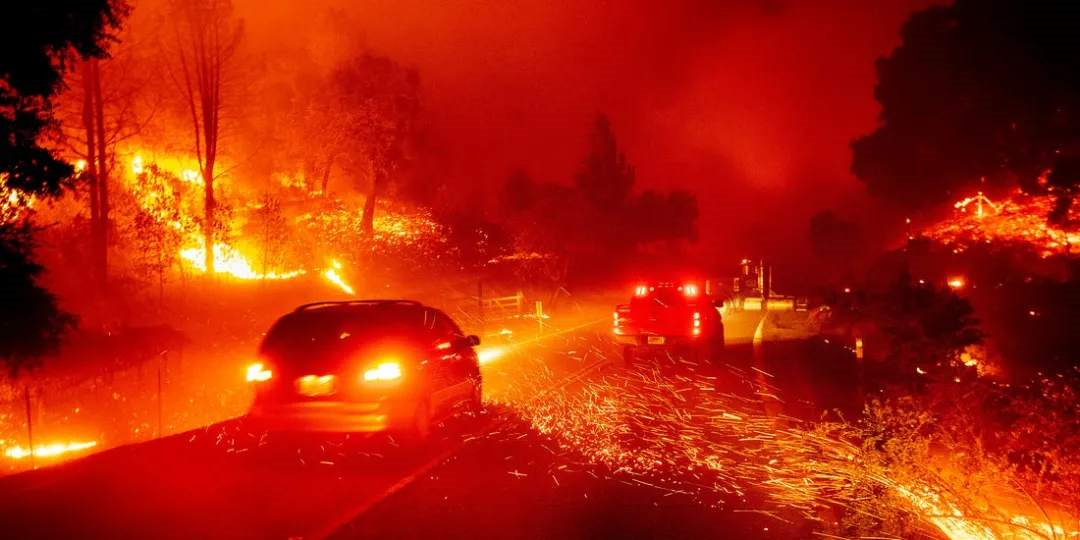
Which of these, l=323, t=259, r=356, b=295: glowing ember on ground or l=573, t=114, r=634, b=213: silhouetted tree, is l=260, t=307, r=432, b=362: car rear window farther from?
l=573, t=114, r=634, b=213: silhouetted tree

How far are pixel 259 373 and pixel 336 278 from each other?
25.5m

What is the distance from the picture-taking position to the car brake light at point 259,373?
29.3 ft

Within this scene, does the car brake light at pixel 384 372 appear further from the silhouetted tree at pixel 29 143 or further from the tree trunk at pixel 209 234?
the tree trunk at pixel 209 234

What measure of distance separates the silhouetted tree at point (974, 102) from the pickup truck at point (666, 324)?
12252mm

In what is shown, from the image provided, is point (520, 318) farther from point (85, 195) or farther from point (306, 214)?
point (85, 195)

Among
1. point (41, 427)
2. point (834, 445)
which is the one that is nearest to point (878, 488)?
point (834, 445)

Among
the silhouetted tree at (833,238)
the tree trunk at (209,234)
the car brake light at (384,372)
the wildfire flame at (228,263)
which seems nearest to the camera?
the car brake light at (384,372)

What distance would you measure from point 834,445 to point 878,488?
5.88 ft

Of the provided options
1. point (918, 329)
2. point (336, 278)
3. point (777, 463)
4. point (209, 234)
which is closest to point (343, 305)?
point (777, 463)

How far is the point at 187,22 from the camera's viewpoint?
2805cm

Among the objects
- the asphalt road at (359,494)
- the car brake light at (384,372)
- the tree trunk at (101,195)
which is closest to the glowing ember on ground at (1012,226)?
the asphalt road at (359,494)

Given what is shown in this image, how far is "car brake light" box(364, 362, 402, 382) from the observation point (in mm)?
8805

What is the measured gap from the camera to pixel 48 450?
14.9m

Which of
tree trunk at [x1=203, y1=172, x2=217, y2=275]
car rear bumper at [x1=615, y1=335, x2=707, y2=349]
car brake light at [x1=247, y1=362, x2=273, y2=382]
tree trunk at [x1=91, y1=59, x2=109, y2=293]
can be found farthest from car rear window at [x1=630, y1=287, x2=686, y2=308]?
tree trunk at [x1=91, y1=59, x2=109, y2=293]
